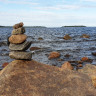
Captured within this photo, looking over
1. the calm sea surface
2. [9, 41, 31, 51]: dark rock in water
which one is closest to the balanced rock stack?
[9, 41, 31, 51]: dark rock in water

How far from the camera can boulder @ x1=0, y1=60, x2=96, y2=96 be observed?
805 centimetres

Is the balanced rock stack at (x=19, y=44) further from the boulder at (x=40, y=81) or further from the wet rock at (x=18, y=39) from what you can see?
the boulder at (x=40, y=81)

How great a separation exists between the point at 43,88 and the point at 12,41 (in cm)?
291

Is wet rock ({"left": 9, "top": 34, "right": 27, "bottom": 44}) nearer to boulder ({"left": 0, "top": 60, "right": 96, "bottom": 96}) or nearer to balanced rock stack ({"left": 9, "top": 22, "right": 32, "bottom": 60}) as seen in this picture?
balanced rock stack ({"left": 9, "top": 22, "right": 32, "bottom": 60})

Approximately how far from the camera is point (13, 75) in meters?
8.94

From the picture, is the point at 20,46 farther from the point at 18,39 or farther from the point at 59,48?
the point at 59,48

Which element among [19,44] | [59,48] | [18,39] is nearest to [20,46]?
[19,44]

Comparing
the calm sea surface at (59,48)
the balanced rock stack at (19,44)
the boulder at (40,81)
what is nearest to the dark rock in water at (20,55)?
the balanced rock stack at (19,44)

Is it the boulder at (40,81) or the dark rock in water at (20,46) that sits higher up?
the dark rock in water at (20,46)

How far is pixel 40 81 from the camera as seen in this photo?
8.75m

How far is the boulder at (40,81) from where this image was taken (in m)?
8.05

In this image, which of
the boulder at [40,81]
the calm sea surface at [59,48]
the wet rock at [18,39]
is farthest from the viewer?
the calm sea surface at [59,48]

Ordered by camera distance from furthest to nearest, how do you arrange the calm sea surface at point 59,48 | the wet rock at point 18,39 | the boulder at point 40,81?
the calm sea surface at point 59,48 → the wet rock at point 18,39 → the boulder at point 40,81

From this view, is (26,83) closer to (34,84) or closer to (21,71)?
(34,84)
